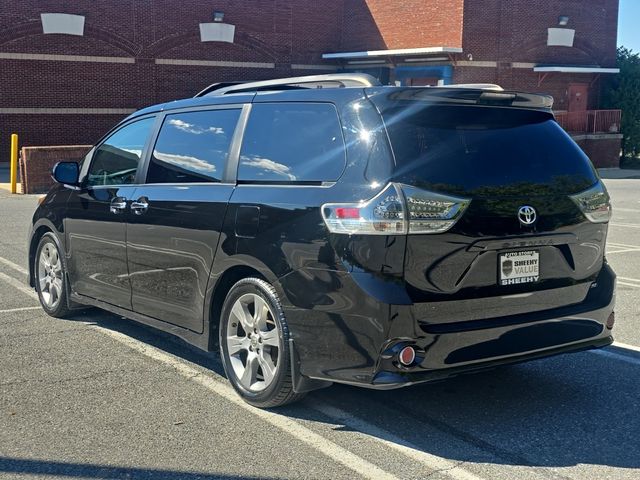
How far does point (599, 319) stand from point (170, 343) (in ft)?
10.5

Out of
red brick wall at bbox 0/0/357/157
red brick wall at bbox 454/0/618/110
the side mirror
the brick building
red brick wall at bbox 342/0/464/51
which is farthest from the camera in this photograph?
red brick wall at bbox 454/0/618/110

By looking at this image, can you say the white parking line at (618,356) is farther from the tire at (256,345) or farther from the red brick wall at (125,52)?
the red brick wall at (125,52)

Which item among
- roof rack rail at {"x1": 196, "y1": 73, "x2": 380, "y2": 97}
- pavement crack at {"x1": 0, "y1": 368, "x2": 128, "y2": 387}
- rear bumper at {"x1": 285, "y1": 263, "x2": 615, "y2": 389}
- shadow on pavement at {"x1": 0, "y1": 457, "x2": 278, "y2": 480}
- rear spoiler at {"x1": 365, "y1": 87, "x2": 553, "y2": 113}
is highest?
roof rack rail at {"x1": 196, "y1": 73, "x2": 380, "y2": 97}

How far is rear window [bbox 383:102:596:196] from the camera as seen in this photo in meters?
4.33

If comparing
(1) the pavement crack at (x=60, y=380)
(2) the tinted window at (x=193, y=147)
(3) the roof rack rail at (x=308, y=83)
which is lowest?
(1) the pavement crack at (x=60, y=380)

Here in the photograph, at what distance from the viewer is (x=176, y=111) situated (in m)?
5.86

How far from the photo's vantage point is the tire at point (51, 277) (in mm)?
6918

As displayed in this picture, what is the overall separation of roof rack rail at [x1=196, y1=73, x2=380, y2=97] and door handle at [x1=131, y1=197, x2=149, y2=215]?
99cm

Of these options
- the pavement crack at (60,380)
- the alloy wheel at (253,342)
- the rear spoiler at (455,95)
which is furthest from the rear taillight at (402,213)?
the pavement crack at (60,380)

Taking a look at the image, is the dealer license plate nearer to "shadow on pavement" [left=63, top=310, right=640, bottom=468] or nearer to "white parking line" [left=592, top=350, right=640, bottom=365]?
"shadow on pavement" [left=63, top=310, right=640, bottom=468]

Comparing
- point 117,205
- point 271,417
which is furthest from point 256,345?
point 117,205

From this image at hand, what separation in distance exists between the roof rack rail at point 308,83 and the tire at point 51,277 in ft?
6.25

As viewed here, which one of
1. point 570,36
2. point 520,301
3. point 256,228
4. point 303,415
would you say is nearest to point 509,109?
point 520,301

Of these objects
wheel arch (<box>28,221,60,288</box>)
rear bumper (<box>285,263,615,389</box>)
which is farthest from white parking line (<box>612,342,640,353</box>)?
wheel arch (<box>28,221,60,288</box>)
